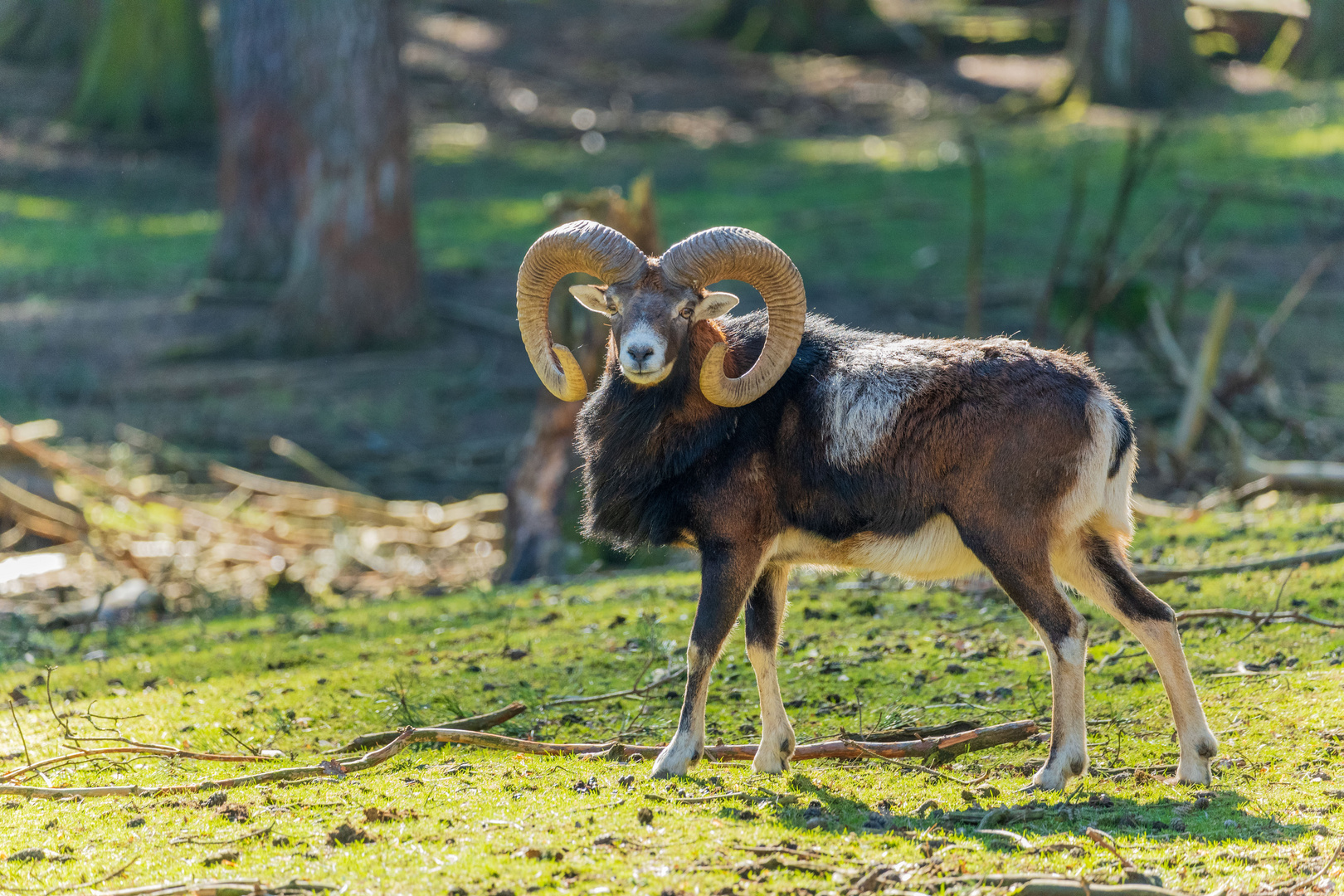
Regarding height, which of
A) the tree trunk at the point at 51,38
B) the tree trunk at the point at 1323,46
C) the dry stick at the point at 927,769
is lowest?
the dry stick at the point at 927,769

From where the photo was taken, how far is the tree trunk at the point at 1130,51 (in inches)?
1272

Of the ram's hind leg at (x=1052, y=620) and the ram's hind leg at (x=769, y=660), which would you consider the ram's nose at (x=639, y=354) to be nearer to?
the ram's hind leg at (x=769, y=660)

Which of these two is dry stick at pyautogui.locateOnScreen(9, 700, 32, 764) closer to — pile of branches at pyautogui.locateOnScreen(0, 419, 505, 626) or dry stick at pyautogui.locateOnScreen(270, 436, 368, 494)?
pile of branches at pyautogui.locateOnScreen(0, 419, 505, 626)

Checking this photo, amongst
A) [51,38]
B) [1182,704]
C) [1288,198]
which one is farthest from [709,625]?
[51,38]

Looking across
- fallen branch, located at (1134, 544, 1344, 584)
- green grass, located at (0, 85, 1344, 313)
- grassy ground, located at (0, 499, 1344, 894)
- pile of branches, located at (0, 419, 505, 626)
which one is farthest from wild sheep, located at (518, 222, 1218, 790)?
green grass, located at (0, 85, 1344, 313)

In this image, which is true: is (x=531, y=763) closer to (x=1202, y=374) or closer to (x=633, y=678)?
(x=633, y=678)

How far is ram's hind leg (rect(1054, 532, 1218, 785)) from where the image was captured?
20.5 feet

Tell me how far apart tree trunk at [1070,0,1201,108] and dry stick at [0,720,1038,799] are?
2867 cm

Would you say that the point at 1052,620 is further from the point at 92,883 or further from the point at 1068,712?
the point at 92,883

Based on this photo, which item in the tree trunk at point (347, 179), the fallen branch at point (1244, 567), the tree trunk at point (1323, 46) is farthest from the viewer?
the tree trunk at point (1323, 46)

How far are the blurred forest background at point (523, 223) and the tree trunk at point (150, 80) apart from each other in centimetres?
7

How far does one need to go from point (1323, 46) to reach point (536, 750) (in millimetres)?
36378

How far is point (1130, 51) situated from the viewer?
32.6 meters

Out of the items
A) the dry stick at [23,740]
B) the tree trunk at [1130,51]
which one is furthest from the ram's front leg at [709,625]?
the tree trunk at [1130,51]
